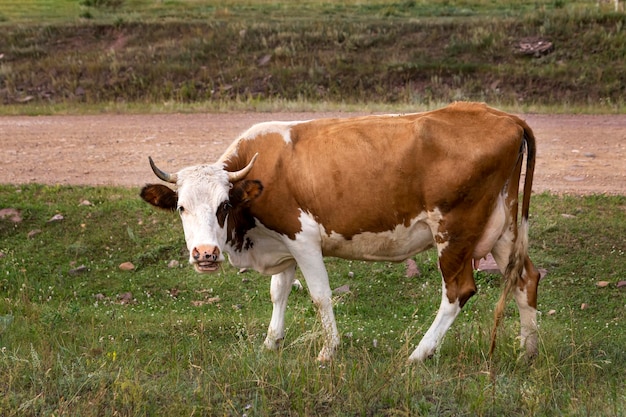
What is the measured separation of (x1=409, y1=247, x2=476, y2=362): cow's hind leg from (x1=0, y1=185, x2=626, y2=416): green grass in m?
0.18

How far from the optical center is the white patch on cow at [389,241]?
26.7 ft

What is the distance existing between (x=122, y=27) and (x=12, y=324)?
56.5ft

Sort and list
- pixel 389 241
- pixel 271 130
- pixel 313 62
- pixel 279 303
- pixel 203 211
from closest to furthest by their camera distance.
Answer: pixel 203 211 → pixel 389 241 → pixel 271 130 → pixel 279 303 → pixel 313 62

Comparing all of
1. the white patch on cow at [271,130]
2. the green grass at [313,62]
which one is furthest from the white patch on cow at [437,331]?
the green grass at [313,62]

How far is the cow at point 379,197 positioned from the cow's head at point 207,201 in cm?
1

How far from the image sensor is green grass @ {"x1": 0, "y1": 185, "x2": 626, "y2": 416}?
651cm

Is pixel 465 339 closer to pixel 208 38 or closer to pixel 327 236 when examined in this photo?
pixel 327 236

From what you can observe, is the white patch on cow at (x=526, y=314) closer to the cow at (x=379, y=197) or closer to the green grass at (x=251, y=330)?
the cow at (x=379, y=197)

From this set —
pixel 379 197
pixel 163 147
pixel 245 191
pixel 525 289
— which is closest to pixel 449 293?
pixel 525 289

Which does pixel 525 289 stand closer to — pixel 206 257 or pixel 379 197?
pixel 379 197

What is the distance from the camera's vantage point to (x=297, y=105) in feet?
56.7

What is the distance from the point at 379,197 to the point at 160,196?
192 cm

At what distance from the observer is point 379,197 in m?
8.12

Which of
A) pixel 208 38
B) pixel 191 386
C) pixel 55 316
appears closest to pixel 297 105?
pixel 208 38
